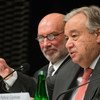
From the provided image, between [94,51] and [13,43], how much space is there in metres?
2.95

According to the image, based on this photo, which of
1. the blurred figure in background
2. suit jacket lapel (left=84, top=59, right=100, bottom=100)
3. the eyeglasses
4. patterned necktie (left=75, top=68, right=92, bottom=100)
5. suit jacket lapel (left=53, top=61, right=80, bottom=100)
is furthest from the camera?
the eyeglasses

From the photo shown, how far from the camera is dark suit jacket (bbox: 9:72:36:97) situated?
3.51 m

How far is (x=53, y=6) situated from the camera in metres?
5.82

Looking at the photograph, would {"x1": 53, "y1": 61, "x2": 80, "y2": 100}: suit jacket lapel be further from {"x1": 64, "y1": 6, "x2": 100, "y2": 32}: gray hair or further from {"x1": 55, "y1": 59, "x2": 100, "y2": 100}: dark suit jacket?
{"x1": 64, "y1": 6, "x2": 100, "y2": 32}: gray hair

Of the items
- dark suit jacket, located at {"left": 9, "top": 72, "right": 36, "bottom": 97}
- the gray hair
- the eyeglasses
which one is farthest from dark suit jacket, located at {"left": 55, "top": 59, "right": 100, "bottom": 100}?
the eyeglasses

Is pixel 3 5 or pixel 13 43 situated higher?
pixel 3 5

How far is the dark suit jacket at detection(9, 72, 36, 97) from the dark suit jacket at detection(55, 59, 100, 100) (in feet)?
1.03

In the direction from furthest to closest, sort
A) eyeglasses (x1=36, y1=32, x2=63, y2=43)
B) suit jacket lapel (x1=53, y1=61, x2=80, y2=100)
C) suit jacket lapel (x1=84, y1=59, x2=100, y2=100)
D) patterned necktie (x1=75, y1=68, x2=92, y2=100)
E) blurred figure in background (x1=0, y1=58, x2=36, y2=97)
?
eyeglasses (x1=36, y1=32, x2=63, y2=43) < blurred figure in background (x1=0, y1=58, x2=36, y2=97) < suit jacket lapel (x1=53, y1=61, x2=80, y2=100) < patterned necktie (x1=75, y1=68, x2=92, y2=100) < suit jacket lapel (x1=84, y1=59, x2=100, y2=100)

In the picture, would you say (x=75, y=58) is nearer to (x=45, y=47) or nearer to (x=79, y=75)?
(x=79, y=75)

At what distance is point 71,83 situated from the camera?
3.23m

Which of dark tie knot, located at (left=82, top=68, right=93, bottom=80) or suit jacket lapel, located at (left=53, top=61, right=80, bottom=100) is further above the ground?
dark tie knot, located at (left=82, top=68, right=93, bottom=80)

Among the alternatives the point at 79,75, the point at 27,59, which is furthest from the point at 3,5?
the point at 79,75

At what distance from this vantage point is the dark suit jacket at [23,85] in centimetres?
351

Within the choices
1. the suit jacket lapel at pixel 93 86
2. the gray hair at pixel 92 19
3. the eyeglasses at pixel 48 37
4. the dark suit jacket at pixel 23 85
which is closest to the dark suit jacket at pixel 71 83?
the suit jacket lapel at pixel 93 86
